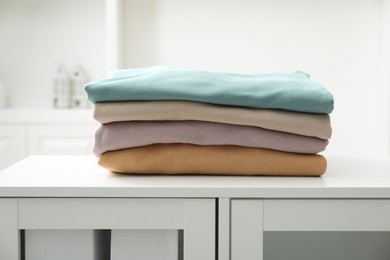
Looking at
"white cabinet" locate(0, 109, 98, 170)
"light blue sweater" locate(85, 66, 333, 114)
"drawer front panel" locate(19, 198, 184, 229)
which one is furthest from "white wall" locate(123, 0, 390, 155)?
"drawer front panel" locate(19, 198, 184, 229)

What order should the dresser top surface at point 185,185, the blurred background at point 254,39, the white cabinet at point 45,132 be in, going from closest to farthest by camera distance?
1. the dresser top surface at point 185,185
2. the white cabinet at point 45,132
3. the blurred background at point 254,39

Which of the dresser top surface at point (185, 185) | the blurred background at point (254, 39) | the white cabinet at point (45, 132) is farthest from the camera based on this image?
the blurred background at point (254, 39)

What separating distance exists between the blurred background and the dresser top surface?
1.56 meters

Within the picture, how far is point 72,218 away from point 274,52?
1777mm

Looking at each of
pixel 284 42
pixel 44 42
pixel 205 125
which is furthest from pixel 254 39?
pixel 205 125

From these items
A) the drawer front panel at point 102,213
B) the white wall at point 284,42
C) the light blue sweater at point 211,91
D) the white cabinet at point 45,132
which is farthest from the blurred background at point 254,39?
the drawer front panel at point 102,213

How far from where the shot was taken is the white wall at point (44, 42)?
2.50m

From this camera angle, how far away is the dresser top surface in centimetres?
77

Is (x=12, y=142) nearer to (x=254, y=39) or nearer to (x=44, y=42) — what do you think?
(x=44, y=42)

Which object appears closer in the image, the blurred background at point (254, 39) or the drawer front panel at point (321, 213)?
the drawer front panel at point (321, 213)

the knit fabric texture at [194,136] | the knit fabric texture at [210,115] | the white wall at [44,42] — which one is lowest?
the knit fabric texture at [194,136]

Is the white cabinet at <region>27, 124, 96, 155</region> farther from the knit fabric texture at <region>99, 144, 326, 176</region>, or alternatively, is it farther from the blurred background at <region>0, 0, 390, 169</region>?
the knit fabric texture at <region>99, 144, 326, 176</region>

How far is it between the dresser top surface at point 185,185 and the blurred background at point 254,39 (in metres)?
1.56

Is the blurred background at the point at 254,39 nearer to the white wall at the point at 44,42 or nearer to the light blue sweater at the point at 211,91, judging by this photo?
the white wall at the point at 44,42
